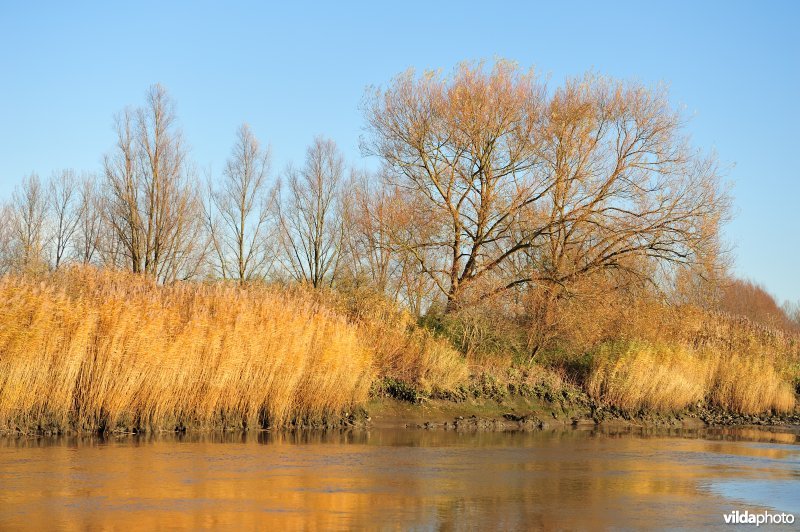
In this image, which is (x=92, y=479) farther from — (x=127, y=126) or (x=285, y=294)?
(x=127, y=126)

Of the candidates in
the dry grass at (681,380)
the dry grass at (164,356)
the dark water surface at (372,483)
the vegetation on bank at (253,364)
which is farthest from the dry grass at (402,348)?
the dry grass at (681,380)

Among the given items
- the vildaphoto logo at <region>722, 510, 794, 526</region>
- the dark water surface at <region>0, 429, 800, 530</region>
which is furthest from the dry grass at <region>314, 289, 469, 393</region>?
the vildaphoto logo at <region>722, 510, 794, 526</region>

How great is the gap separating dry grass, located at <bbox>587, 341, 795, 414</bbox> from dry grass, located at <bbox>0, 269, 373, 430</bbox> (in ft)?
24.8

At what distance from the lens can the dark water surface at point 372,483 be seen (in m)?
9.14

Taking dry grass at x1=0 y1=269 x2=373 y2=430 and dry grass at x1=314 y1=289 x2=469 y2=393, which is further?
dry grass at x1=314 y1=289 x2=469 y2=393

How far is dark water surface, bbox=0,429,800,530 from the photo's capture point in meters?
9.14

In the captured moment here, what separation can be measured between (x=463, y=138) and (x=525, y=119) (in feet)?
7.03

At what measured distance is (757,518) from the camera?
9.81 metres

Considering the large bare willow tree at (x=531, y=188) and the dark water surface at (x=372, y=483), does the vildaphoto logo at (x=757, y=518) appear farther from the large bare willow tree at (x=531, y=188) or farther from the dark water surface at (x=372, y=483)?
the large bare willow tree at (x=531, y=188)

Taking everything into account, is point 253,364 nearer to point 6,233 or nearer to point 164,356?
point 164,356

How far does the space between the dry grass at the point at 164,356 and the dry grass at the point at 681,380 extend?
7.57 meters

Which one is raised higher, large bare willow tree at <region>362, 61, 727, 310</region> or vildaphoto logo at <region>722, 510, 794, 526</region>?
large bare willow tree at <region>362, 61, 727, 310</region>

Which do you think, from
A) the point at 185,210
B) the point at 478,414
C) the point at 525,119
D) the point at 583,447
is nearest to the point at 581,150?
the point at 525,119

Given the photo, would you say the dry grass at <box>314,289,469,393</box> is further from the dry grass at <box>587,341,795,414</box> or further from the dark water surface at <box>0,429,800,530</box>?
the dry grass at <box>587,341,795,414</box>
